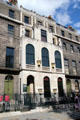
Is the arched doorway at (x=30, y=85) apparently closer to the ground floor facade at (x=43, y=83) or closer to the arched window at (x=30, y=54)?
the ground floor facade at (x=43, y=83)

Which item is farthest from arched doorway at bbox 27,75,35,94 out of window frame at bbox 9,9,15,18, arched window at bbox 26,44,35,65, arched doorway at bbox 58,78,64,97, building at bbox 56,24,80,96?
window frame at bbox 9,9,15,18

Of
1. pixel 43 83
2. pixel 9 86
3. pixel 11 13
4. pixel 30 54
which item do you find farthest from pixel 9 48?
pixel 43 83

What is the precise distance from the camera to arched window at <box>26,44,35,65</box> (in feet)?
59.0

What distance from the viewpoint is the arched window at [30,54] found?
17969 millimetres

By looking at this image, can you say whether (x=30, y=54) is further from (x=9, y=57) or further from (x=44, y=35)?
(x=44, y=35)

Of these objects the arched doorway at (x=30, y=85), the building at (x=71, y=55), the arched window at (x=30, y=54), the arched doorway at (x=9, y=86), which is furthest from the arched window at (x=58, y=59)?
the arched doorway at (x=9, y=86)

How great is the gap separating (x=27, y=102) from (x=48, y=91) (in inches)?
179

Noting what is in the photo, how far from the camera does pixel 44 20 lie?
24625mm

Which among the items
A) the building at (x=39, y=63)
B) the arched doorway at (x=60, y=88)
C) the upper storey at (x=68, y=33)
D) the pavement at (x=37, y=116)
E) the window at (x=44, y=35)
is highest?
the upper storey at (x=68, y=33)

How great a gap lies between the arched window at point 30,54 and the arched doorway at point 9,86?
3.76m

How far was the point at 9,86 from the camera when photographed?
16688mm

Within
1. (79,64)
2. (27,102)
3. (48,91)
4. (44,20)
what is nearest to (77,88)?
(79,64)

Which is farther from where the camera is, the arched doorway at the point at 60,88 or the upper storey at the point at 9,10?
the upper storey at the point at 9,10

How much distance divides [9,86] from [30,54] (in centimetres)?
601
